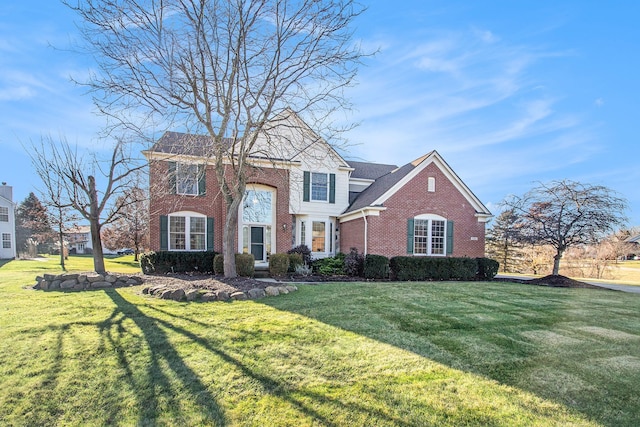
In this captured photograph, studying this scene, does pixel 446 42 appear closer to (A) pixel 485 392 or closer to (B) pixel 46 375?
(A) pixel 485 392

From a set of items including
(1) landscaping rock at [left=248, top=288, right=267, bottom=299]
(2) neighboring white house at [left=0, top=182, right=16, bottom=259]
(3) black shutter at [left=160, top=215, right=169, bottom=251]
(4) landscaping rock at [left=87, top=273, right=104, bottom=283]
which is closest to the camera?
(1) landscaping rock at [left=248, top=288, right=267, bottom=299]

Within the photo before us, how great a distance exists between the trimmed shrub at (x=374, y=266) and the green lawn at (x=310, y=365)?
5.53m

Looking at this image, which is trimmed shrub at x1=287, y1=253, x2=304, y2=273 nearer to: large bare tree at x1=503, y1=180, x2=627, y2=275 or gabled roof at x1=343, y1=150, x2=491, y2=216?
gabled roof at x1=343, y1=150, x2=491, y2=216

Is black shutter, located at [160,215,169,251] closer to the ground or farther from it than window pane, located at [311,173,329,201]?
closer to the ground

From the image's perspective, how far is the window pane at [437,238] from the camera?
15.9 m

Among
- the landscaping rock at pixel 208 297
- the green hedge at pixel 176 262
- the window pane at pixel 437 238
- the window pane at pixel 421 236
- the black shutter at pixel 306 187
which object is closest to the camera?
the landscaping rock at pixel 208 297

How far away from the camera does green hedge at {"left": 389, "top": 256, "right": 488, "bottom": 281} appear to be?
13172 millimetres

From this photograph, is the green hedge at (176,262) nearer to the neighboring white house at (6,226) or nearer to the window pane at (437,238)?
the window pane at (437,238)

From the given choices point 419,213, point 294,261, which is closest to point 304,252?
point 294,261

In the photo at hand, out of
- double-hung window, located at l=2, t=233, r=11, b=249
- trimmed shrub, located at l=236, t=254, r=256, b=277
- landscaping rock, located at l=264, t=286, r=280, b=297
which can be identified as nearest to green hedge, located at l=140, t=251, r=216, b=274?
trimmed shrub, located at l=236, t=254, r=256, b=277

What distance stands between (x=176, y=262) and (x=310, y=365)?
1106cm

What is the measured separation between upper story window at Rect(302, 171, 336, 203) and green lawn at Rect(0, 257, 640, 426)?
10321 mm

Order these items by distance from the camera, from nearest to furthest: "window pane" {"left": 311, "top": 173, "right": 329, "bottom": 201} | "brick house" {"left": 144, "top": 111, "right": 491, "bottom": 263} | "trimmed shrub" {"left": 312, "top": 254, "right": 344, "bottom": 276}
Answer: "trimmed shrub" {"left": 312, "top": 254, "right": 344, "bottom": 276} < "brick house" {"left": 144, "top": 111, "right": 491, "bottom": 263} < "window pane" {"left": 311, "top": 173, "right": 329, "bottom": 201}

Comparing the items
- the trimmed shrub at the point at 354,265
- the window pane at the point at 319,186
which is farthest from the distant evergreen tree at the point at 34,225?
the trimmed shrub at the point at 354,265
